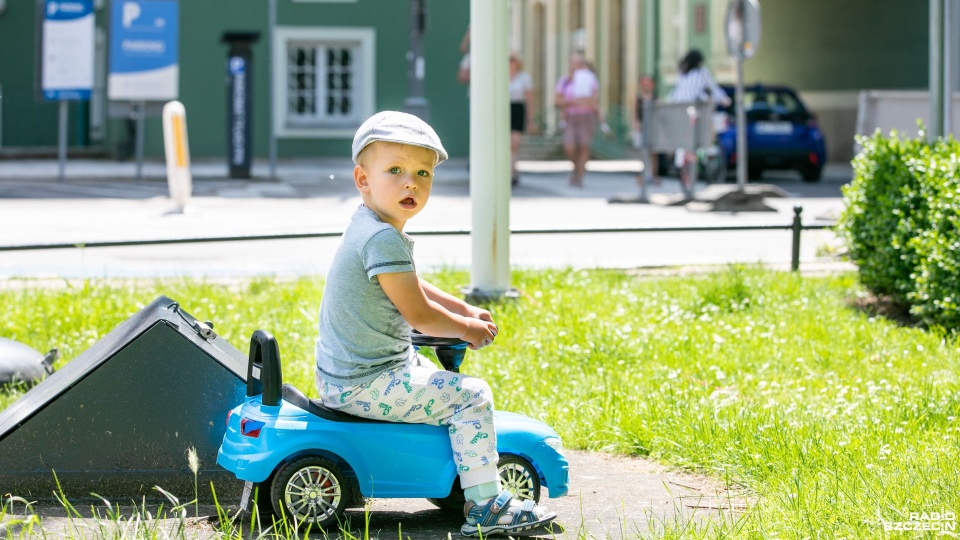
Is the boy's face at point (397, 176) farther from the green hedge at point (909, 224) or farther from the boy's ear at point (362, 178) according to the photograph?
the green hedge at point (909, 224)

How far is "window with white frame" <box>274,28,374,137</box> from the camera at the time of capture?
2692 cm

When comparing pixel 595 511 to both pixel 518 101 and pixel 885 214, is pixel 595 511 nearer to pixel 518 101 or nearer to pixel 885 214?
pixel 885 214

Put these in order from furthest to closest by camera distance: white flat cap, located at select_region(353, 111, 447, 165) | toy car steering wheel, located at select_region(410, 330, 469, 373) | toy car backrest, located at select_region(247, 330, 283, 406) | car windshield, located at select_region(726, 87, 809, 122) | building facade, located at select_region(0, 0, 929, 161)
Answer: building facade, located at select_region(0, 0, 929, 161)
car windshield, located at select_region(726, 87, 809, 122)
toy car steering wheel, located at select_region(410, 330, 469, 373)
toy car backrest, located at select_region(247, 330, 283, 406)
white flat cap, located at select_region(353, 111, 447, 165)

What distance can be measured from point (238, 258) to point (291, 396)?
23.4ft

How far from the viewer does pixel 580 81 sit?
2034cm

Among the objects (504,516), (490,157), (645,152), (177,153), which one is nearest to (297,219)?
(177,153)

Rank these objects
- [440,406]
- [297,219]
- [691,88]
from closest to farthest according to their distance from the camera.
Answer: [440,406] < [297,219] < [691,88]

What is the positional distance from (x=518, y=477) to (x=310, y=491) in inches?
24.9

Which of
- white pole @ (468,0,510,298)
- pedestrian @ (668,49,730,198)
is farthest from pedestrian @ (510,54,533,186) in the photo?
white pole @ (468,0,510,298)

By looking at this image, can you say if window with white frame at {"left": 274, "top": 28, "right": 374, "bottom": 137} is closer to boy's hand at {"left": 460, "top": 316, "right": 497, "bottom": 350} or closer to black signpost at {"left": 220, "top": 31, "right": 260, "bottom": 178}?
black signpost at {"left": 220, "top": 31, "right": 260, "bottom": 178}

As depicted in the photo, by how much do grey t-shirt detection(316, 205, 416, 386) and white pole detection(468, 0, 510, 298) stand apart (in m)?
3.87

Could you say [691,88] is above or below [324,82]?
below

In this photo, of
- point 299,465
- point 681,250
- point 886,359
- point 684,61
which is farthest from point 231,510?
point 684,61

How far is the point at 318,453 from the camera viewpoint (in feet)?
12.9
